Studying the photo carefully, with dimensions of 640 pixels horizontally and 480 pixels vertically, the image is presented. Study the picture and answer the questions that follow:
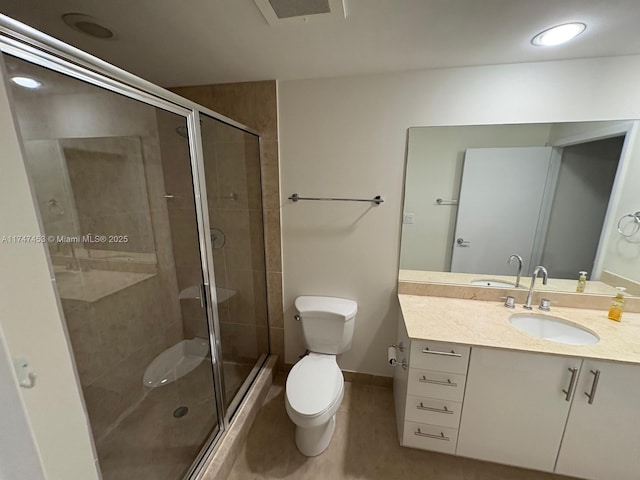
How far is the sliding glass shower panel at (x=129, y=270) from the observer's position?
116 centimetres

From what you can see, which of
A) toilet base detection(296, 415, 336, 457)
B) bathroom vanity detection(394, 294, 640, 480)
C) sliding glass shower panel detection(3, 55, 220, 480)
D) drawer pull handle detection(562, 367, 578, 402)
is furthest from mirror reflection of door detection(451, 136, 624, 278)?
sliding glass shower panel detection(3, 55, 220, 480)

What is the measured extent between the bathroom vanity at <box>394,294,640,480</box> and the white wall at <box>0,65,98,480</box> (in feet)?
4.28

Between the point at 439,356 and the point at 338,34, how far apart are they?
162 centimetres

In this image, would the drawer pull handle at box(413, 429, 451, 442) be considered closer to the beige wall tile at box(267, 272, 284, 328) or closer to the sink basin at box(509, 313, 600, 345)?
the sink basin at box(509, 313, 600, 345)

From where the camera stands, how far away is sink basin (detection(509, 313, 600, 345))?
1.48 meters

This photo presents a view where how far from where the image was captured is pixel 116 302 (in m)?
1.50

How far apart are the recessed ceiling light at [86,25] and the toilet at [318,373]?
1.76 metres

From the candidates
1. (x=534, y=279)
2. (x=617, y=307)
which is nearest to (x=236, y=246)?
(x=534, y=279)

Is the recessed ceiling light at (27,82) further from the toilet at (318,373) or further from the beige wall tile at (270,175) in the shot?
the toilet at (318,373)

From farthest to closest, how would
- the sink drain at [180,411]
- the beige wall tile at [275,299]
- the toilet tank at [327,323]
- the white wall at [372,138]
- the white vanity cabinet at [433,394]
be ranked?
1. the beige wall tile at [275,299]
2. the toilet tank at [327,323]
3. the sink drain at [180,411]
4. the white wall at [372,138]
5. the white vanity cabinet at [433,394]

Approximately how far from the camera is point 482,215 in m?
1.67

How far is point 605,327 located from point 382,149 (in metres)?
1.60

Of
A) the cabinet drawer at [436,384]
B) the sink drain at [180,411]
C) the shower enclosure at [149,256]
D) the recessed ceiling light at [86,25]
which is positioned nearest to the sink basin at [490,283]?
the cabinet drawer at [436,384]

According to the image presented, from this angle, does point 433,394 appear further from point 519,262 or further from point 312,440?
point 519,262
